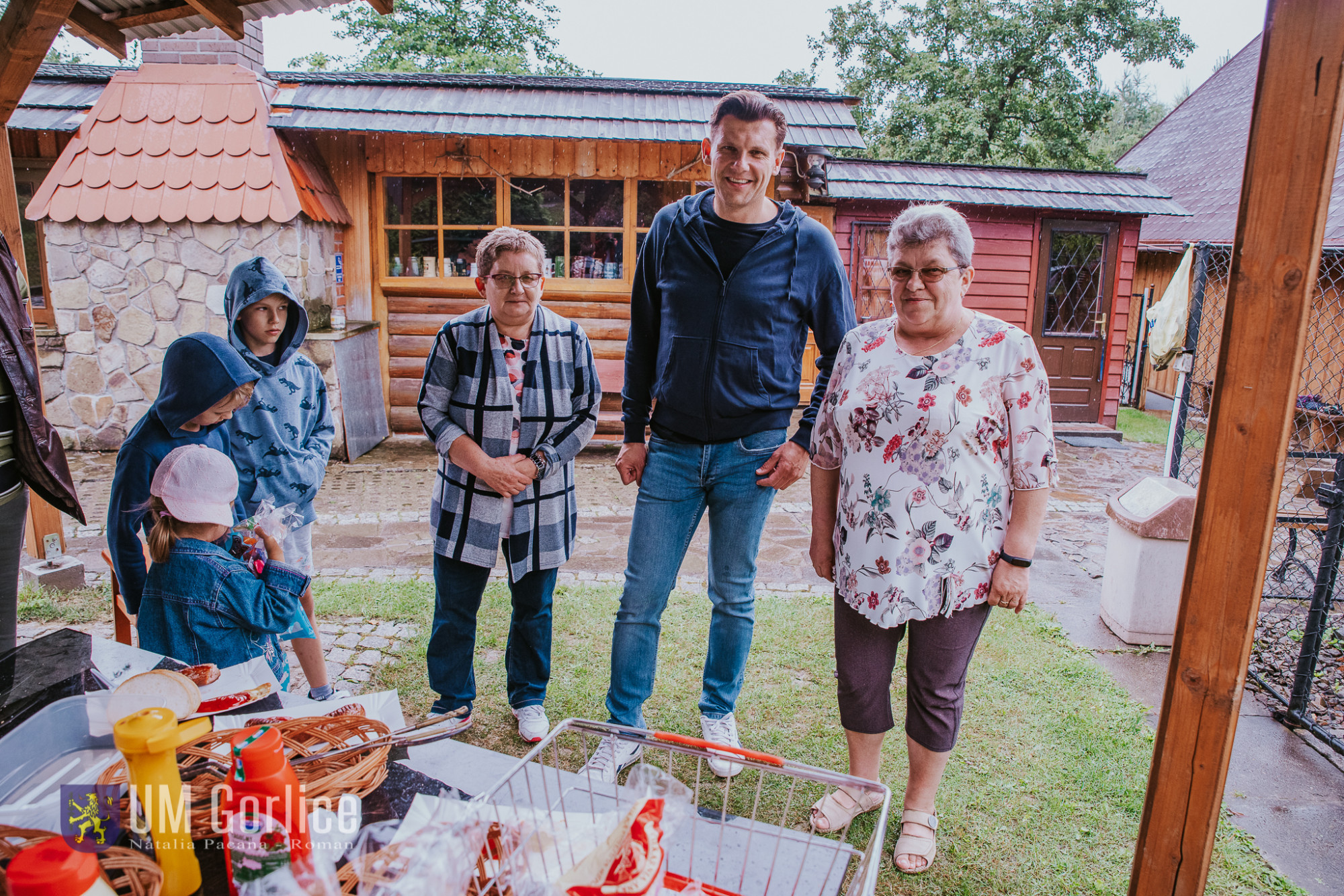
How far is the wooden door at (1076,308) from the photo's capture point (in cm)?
985

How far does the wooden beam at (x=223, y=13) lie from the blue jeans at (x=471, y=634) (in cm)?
194

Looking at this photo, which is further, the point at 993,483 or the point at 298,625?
the point at 298,625

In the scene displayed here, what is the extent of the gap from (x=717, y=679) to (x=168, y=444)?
1.82m

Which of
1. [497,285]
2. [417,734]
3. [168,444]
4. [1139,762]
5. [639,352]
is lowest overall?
[1139,762]

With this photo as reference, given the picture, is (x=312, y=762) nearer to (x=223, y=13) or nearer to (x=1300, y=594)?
(x=223, y=13)

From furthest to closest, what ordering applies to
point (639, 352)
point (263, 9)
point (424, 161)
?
point (424, 161) → point (263, 9) → point (639, 352)

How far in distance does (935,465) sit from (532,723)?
5.45 ft

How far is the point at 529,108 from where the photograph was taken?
7641mm

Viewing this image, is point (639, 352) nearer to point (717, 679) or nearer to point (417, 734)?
point (717, 679)

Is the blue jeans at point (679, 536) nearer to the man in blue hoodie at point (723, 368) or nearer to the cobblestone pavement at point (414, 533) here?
the man in blue hoodie at point (723, 368)

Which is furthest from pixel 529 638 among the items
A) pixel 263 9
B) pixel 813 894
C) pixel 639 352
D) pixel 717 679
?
pixel 263 9

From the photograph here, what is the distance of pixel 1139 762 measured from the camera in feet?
9.50

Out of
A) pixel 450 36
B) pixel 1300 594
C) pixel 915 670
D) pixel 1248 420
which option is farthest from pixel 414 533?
pixel 450 36

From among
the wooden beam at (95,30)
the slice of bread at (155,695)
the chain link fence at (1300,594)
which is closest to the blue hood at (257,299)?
the wooden beam at (95,30)
